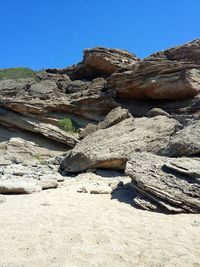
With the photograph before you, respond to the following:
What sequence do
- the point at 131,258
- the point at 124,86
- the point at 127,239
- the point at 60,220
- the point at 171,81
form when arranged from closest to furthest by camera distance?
the point at 131,258, the point at 127,239, the point at 60,220, the point at 171,81, the point at 124,86

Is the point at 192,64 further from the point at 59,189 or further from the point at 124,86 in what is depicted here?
the point at 59,189

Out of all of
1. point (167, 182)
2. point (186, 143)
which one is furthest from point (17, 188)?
point (186, 143)

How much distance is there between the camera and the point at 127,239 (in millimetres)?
7180

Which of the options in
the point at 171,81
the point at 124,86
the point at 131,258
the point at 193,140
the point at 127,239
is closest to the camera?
the point at 131,258

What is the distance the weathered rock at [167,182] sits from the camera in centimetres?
956

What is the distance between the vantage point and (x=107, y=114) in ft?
76.9

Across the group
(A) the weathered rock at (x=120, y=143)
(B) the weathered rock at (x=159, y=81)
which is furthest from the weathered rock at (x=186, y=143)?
(B) the weathered rock at (x=159, y=81)

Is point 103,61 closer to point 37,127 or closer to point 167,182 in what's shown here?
point 37,127

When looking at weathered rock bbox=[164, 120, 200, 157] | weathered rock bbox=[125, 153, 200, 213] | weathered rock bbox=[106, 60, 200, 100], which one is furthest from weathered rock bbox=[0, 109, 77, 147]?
weathered rock bbox=[125, 153, 200, 213]

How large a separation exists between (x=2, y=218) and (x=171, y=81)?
15178 mm

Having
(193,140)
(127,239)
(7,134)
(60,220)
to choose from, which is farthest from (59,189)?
(7,134)

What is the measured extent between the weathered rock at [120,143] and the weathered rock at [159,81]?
5025 mm

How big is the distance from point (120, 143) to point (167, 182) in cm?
565

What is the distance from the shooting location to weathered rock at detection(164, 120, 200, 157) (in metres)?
11.9
